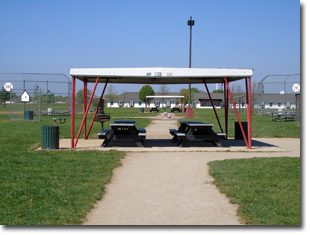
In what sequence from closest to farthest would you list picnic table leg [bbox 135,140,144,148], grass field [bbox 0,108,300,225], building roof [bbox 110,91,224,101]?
grass field [bbox 0,108,300,225] → picnic table leg [bbox 135,140,144,148] → building roof [bbox 110,91,224,101]

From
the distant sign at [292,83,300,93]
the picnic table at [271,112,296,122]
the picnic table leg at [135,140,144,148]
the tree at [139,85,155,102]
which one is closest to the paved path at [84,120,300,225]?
the picnic table leg at [135,140,144,148]

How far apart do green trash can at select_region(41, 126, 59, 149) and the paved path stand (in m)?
2.85

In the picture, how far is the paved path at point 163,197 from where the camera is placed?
5310 millimetres

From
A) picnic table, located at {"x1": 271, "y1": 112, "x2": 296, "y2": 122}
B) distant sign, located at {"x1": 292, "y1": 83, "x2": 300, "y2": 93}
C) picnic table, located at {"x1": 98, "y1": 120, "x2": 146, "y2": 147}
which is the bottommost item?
picnic table, located at {"x1": 98, "y1": 120, "x2": 146, "y2": 147}

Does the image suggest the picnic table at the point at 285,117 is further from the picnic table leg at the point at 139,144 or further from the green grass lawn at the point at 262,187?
the green grass lawn at the point at 262,187

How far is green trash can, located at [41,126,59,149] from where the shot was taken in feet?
39.9

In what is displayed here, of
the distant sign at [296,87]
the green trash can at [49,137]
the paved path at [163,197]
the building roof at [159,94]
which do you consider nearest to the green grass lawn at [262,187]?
the paved path at [163,197]

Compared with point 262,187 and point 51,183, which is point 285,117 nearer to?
point 262,187

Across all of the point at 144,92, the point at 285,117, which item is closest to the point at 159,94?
the point at 144,92

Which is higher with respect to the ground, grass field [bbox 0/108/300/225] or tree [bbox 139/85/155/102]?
tree [bbox 139/85/155/102]

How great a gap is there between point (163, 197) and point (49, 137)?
6.55m

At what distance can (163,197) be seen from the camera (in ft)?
21.5

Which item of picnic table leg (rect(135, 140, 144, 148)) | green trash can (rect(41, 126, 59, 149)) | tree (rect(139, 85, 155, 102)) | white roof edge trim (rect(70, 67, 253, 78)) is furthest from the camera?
tree (rect(139, 85, 155, 102))

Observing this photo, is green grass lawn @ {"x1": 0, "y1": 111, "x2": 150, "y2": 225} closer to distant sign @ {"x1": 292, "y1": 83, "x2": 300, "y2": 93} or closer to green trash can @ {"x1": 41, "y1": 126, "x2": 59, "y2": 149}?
green trash can @ {"x1": 41, "y1": 126, "x2": 59, "y2": 149}
